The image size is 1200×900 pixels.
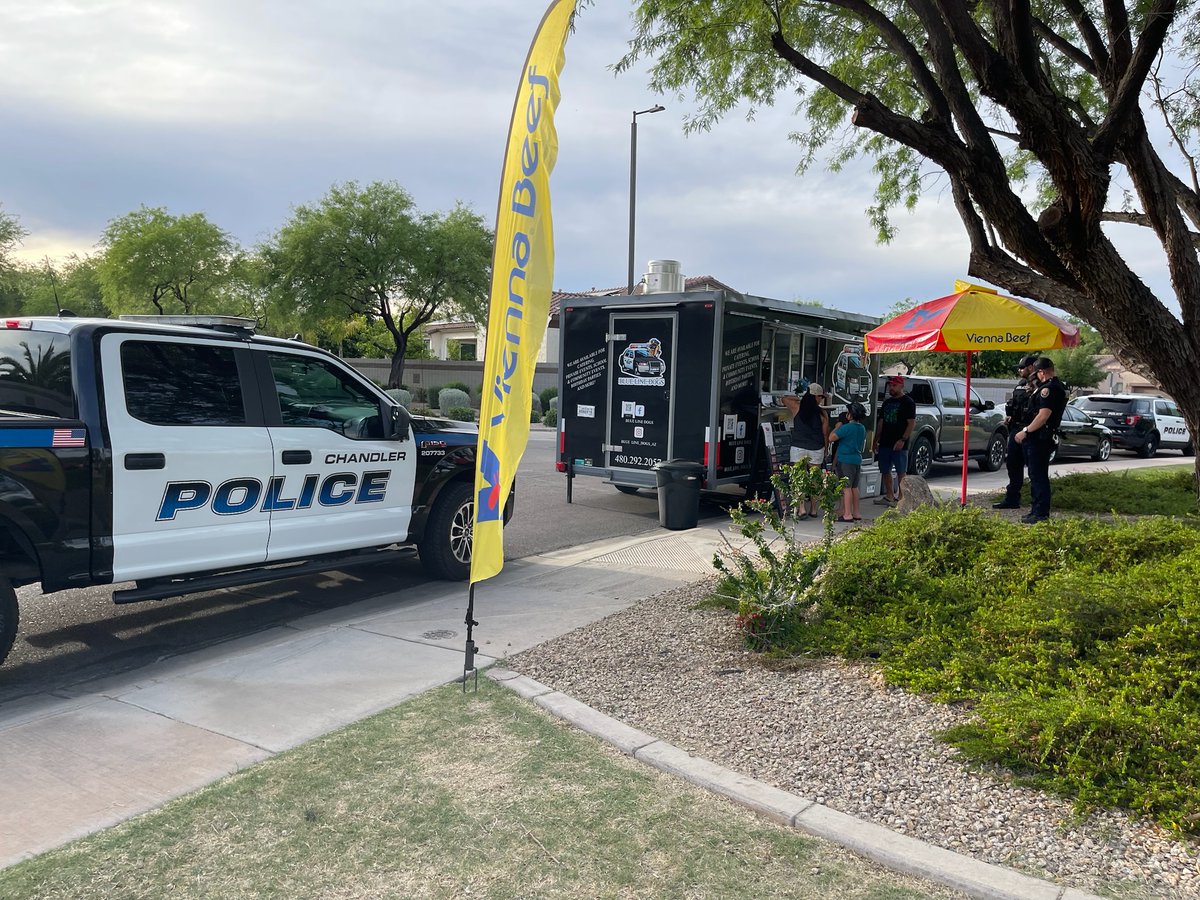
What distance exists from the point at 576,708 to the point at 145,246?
38.2m

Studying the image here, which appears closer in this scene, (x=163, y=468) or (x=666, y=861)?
(x=666, y=861)

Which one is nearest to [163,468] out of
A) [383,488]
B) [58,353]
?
[58,353]

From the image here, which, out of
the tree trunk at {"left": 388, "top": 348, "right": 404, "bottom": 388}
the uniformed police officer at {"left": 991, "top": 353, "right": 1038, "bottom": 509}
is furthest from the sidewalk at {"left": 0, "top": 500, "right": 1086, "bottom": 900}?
the tree trunk at {"left": 388, "top": 348, "right": 404, "bottom": 388}

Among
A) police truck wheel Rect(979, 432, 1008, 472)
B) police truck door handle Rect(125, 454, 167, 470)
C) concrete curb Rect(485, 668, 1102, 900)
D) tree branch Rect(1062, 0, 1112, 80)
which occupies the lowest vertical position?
concrete curb Rect(485, 668, 1102, 900)

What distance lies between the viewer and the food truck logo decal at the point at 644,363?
37.2ft

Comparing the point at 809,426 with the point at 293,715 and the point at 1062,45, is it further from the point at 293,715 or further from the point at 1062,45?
the point at 293,715

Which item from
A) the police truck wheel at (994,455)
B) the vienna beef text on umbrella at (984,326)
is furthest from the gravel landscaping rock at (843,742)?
the police truck wheel at (994,455)

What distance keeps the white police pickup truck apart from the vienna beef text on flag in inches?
81.8

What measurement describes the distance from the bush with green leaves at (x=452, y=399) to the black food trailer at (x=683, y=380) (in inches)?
852

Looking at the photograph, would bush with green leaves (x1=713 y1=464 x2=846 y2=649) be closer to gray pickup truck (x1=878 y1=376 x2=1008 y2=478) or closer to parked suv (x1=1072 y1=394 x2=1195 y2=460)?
gray pickup truck (x1=878 y1=376 x2=1008 y2=478)

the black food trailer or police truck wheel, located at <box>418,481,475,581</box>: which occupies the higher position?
the black food trailer

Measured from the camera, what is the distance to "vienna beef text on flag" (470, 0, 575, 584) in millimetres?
4750

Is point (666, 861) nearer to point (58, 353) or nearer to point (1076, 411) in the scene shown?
point (58, 353)

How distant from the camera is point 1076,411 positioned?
21.5m
